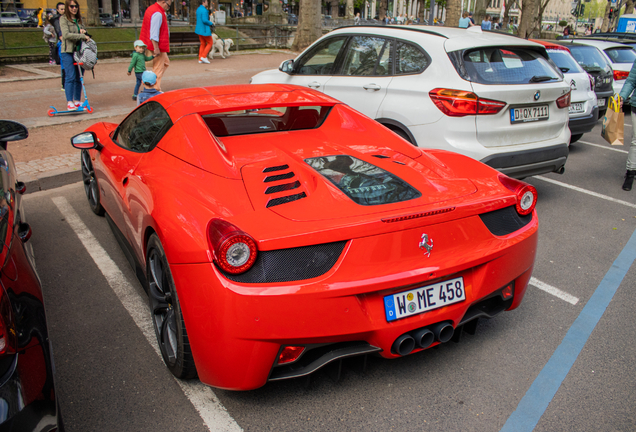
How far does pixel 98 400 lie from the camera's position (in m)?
2.52

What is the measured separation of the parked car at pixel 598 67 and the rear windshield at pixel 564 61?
4.86ft

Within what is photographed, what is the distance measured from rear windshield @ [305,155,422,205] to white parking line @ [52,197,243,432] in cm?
124

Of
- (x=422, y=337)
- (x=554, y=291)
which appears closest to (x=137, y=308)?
(x=422, y=337)

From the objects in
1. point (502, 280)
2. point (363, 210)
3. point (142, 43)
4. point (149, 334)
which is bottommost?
point (149, 334)

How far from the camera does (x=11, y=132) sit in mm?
3326

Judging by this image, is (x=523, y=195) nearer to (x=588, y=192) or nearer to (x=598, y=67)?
(x=588, y=192)

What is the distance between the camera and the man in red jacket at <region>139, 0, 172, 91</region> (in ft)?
31.2

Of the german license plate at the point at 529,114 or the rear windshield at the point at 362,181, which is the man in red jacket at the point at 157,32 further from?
the rear windshield at the point at 362,181

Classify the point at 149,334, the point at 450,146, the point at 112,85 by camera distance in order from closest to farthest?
the point at 149,334
the point at 450,146
the point at 112,85

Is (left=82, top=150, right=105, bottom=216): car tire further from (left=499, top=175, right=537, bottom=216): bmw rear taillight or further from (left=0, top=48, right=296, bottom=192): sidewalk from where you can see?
(left=499, top=175, right=537, bottom=216): bmw rear taillight

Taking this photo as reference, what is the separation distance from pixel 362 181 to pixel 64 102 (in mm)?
9138

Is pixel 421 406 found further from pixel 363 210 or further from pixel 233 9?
pixel 233 9

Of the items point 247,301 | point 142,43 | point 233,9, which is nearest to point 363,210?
point 247,301

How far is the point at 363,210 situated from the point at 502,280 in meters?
0.88
